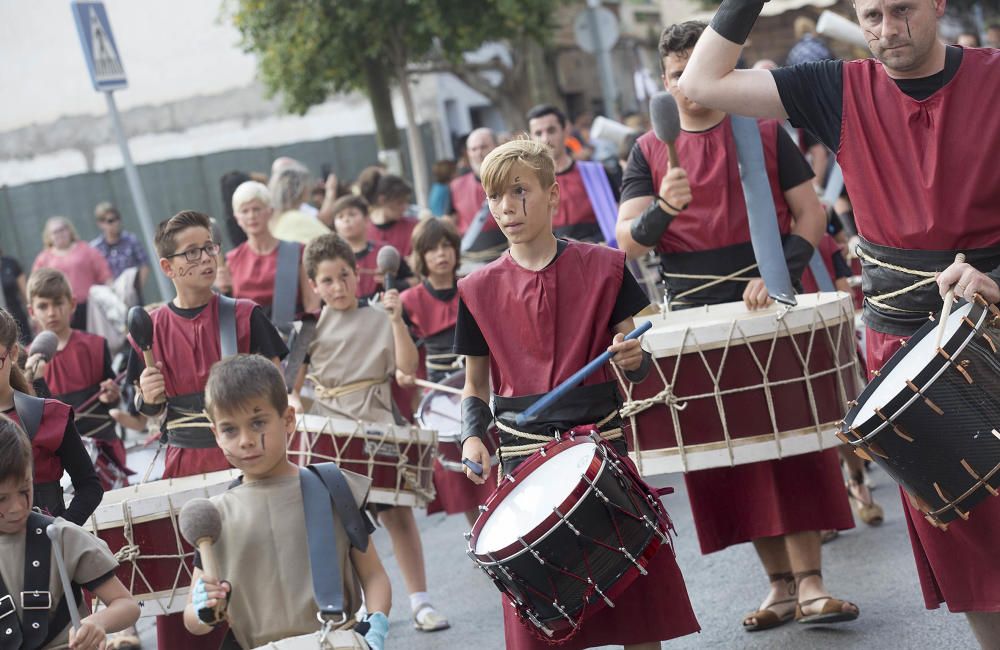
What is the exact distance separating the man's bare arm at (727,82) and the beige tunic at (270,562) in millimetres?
1555

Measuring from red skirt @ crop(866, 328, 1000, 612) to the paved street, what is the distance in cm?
118

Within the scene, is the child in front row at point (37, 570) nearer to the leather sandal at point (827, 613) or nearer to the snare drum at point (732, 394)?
the snare drum at point (732, 394)

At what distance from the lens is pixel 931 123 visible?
4.25m

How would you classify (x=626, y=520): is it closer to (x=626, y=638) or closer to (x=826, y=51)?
(x=626, y=638)

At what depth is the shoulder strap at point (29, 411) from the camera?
201 inches

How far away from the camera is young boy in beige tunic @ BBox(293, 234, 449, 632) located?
7.52 metres

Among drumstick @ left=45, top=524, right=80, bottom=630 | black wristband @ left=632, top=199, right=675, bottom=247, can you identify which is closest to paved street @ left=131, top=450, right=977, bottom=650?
black wristband @ left=632, top=199, right=675, bottom=247

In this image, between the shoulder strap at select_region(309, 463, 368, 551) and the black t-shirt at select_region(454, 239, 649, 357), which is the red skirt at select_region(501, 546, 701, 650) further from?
the black t-shirt at select_region(454, 239, 649, 357)

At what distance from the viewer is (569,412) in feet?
15.3

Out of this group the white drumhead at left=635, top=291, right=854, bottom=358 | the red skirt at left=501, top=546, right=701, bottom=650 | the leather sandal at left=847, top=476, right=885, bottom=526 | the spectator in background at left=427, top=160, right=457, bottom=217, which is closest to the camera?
the red skirt at left=501, top=546, right=701, bottom=650

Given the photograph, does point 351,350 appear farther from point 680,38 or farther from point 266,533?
point 266,533

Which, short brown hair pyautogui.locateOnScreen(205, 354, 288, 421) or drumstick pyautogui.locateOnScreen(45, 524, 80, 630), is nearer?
drumstick pyautogui.locateOnScreen(45, 524, 80, 630)

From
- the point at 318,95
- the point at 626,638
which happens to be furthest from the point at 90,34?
the point at 318,95

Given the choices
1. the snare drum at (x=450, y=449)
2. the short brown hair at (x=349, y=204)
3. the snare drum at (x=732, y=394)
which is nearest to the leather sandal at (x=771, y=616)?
the snare drum at (x=732, y=394)
